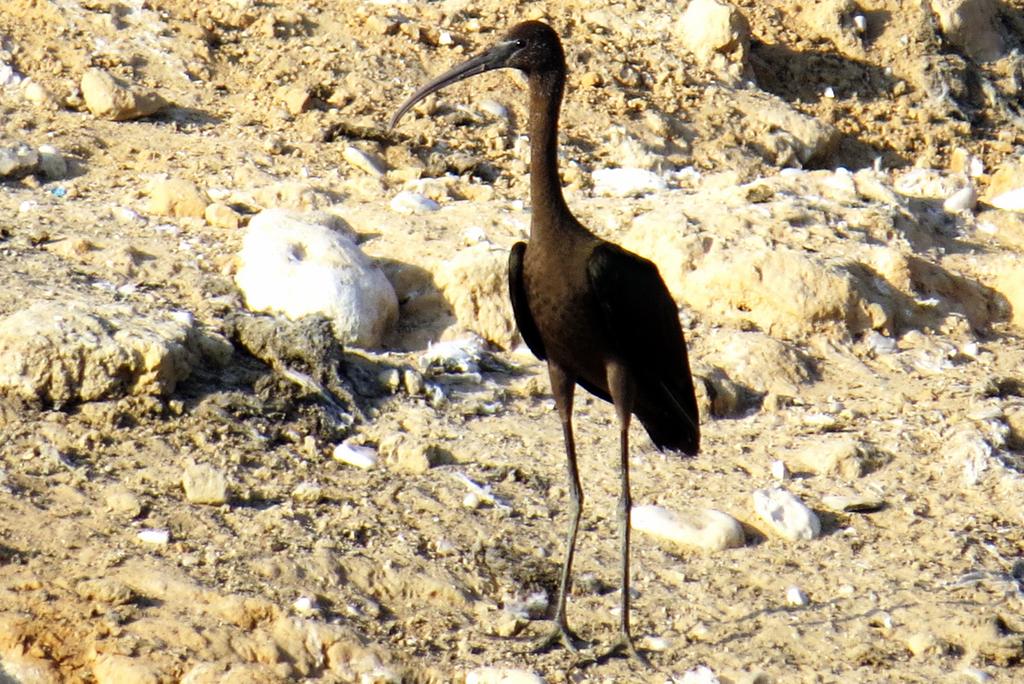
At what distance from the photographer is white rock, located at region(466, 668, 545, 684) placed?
4.93 m

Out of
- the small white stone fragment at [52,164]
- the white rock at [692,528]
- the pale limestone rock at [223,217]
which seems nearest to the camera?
the white rock at [692,528]

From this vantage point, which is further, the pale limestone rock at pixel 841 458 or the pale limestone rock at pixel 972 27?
the pale limestone rock at pixel 972 27

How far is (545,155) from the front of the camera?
18.1 feet

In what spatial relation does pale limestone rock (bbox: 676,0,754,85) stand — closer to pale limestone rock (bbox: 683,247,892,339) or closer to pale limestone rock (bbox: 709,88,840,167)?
pale limestone rock (bbox: 709,88,840,167)

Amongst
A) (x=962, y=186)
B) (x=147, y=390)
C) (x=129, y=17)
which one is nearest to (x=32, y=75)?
(x=129, y=17)

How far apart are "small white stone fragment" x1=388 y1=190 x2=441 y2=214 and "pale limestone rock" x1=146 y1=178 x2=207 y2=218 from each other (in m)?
1.04

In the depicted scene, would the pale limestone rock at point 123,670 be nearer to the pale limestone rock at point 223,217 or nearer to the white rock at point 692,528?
the white rock at point 692,528

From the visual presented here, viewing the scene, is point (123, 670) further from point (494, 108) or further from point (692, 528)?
point (494, 108)

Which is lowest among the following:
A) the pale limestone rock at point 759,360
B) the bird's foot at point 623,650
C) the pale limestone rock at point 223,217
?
the bird's foot at point 623,650

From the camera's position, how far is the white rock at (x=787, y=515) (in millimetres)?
6215

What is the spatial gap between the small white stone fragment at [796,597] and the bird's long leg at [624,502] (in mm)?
676

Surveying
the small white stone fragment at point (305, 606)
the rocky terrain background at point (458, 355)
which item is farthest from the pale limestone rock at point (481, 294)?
the small white stone fragment at point (305, 606)

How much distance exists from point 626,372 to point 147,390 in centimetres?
190

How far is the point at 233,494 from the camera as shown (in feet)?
18.7
